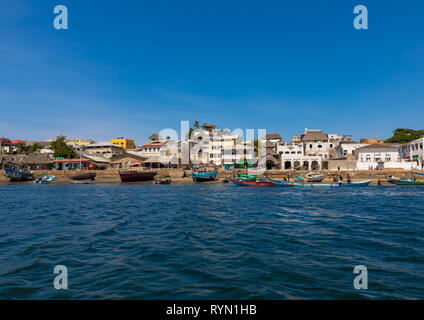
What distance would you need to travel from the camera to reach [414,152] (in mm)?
55406

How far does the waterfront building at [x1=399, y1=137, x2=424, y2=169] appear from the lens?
2072 inches

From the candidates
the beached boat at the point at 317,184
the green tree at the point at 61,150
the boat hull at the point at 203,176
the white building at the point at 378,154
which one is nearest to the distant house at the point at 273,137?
the white building at the point at 378,154

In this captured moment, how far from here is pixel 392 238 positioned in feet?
37.3

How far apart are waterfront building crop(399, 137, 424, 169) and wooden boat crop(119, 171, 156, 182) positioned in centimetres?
5410

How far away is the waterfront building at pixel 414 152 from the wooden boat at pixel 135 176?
177 feet

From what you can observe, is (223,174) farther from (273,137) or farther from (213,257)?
(213,257)

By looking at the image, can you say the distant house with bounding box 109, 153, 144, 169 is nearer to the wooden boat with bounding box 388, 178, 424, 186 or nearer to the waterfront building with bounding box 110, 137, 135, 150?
the waterfront building with bounding box 110, 137, 135, 150

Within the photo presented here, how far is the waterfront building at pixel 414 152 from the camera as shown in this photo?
5262 centimetres

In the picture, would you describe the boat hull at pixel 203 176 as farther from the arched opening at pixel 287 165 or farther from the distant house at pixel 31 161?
the distant house at pixel 31 161

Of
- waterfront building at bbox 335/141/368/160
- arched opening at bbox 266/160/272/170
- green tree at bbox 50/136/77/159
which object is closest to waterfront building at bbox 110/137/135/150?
green tree at bbox 50/136/77/159

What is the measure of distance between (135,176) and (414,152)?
191 feet
